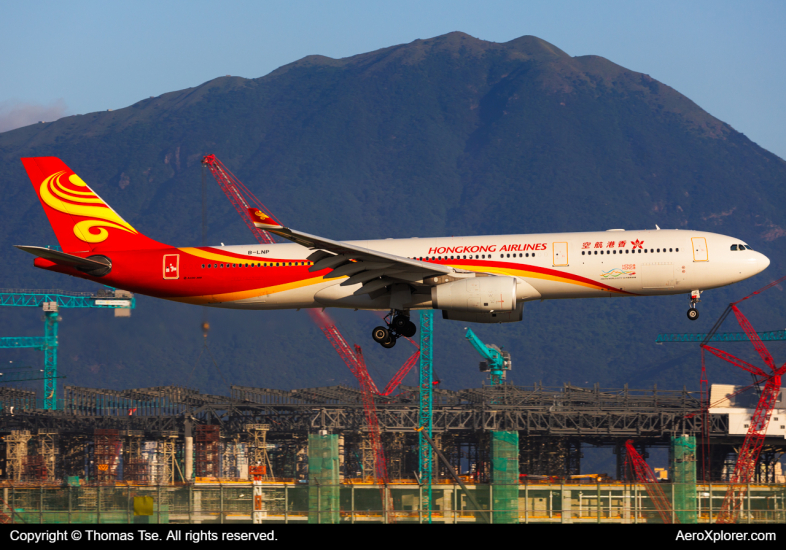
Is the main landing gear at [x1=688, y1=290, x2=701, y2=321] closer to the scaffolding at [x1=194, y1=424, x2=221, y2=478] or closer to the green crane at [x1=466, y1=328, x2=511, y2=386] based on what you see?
the scaffolding at [x1=194, y1=424, x2=221, y2=478]

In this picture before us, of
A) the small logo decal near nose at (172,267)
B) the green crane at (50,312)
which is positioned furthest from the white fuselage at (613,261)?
the green crane at (50,312)

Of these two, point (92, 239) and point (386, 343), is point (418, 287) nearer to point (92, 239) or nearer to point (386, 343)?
point (386, 343)

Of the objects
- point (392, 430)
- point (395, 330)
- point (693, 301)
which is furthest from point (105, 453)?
point (693, 301)

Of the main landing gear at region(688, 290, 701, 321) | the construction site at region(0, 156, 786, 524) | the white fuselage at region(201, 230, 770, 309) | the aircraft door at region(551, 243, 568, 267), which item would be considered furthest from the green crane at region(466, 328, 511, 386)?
the aircraft door at region(551, 243, 568, 267)

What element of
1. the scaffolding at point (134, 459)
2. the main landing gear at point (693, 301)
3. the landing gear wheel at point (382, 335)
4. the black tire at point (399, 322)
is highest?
the main landing gear at point (693, 301)

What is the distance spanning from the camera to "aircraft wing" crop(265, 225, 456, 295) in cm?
4003

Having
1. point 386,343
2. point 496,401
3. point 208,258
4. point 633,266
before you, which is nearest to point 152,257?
point 208,258

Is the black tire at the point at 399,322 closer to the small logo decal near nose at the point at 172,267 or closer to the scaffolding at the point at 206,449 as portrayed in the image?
the small logo decal near nose at the point at 172,267

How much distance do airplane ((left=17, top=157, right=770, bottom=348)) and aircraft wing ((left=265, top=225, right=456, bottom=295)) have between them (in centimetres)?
5

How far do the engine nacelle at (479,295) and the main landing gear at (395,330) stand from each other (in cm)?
320

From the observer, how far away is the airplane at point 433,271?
41.6 metres

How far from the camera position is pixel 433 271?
41281 millimetres

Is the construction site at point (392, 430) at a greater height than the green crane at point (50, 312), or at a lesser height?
lesser
